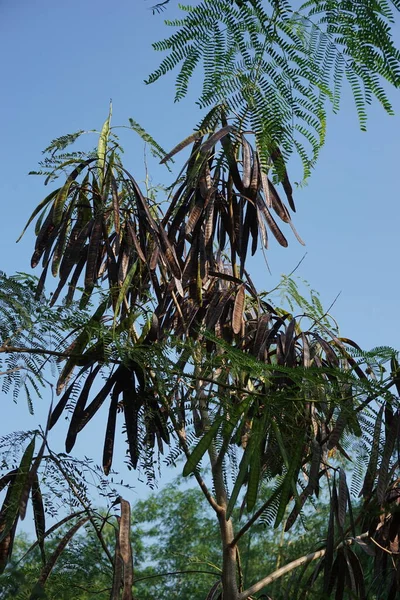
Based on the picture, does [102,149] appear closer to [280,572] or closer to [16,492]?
[16,492]

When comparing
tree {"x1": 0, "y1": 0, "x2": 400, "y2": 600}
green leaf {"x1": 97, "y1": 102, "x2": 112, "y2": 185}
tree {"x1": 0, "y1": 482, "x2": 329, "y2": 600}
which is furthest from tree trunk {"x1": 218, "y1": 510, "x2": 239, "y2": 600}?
tree {"x1": 0, "y1": 482, "x2": 329, "y2": 600}

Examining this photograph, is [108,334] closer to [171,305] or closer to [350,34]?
[171,305]

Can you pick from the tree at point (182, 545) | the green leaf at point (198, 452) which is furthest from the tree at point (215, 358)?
the tree at point (182, 545)

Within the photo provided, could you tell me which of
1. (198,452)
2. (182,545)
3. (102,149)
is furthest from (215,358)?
(182,545)

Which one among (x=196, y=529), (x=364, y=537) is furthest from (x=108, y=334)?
(x=196, y=529)

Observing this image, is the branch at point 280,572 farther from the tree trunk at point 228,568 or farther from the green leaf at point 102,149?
the green leaf at point 102,149

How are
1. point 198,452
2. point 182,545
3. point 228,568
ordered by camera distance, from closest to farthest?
point 198,452 → point 228,568 → point 182,545

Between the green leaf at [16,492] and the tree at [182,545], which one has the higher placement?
the tree at [182,545]

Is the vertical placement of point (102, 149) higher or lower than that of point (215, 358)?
higher

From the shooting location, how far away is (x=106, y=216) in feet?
10.1

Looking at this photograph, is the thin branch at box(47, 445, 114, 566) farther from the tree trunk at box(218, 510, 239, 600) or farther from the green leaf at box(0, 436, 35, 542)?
the tree trunk at box(218, 510, 239, 600)

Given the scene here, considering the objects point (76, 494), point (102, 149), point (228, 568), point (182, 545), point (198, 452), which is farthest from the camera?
point (182, 545)

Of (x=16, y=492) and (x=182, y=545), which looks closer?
(x=16, y=492)

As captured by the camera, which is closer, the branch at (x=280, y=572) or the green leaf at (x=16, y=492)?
the green leaf at (x=16, y=492)
